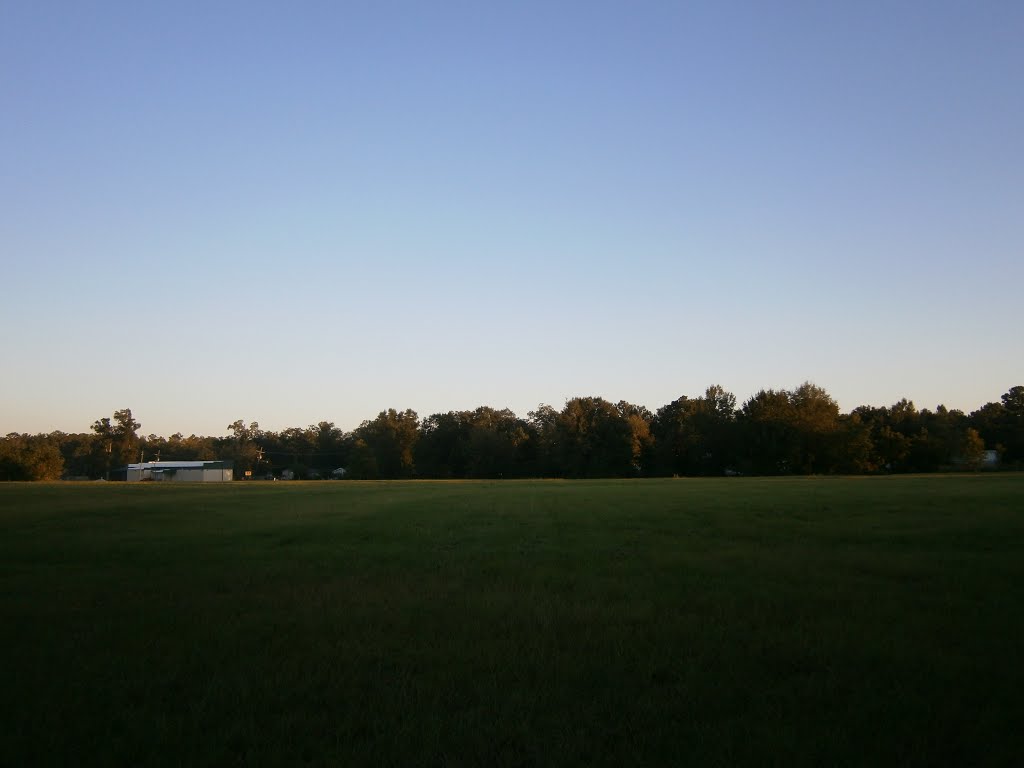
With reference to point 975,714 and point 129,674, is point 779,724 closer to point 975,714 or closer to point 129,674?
point 975,714

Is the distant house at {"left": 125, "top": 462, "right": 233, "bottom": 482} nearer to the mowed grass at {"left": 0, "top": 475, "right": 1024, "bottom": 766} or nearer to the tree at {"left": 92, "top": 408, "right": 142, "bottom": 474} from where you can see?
the tree at {"left": 92, "top": 408, "right": 142, "bottom": 474}

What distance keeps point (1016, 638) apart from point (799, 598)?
9.39 ft

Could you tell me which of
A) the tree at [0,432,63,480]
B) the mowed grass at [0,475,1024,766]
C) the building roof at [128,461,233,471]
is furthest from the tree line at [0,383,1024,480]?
the mowed grass at [0,475,1024,766]

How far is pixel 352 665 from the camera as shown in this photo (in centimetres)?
783

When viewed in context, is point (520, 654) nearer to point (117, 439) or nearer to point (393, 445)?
point (393, 445)

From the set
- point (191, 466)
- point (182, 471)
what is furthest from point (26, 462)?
point (191, 466)

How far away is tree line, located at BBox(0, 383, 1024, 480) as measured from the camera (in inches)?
4038

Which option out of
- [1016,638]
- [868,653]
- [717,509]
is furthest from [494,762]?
[717,509]

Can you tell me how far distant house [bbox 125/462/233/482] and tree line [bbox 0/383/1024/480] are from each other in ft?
54.5

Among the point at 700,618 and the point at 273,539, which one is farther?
the point at 273,539

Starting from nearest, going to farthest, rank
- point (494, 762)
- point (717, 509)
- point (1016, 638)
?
point (494, 762) → point (1016, 638) → point (717, 509)

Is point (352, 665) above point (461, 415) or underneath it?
underneath

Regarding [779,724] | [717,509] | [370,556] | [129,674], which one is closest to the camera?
[779,724]

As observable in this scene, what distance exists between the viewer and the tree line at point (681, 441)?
103m
